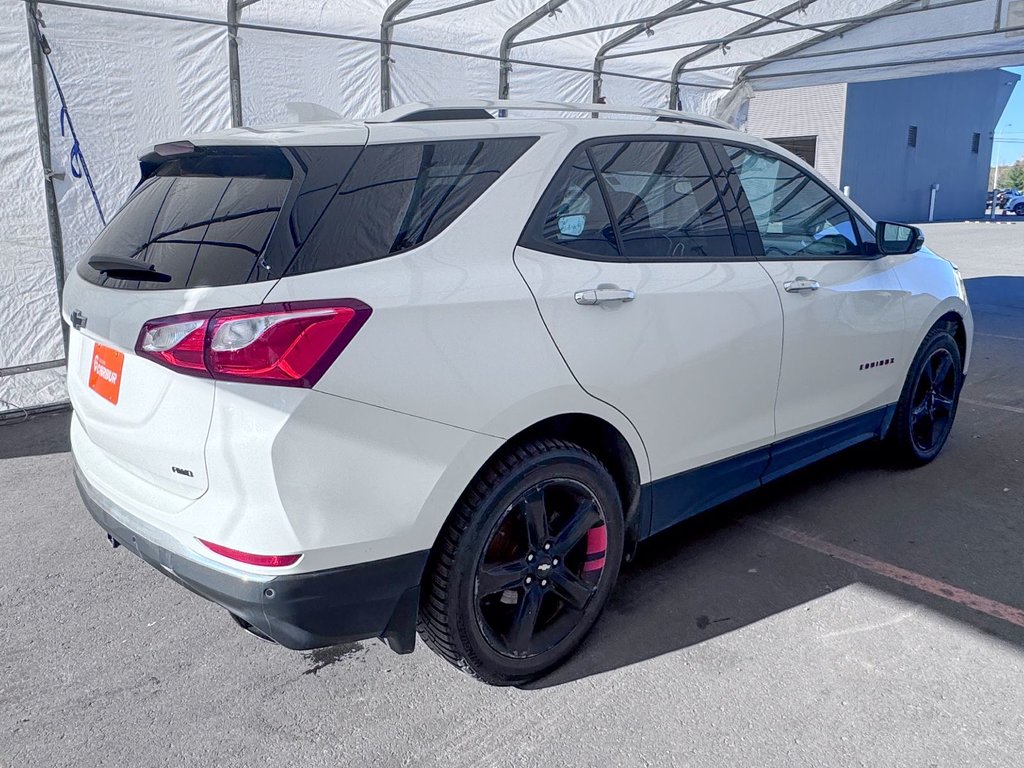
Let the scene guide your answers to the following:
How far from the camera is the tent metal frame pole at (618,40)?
8055 millimetres

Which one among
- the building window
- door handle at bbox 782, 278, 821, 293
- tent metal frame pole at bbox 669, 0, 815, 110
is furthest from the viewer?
the building window

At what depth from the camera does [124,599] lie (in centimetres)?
327

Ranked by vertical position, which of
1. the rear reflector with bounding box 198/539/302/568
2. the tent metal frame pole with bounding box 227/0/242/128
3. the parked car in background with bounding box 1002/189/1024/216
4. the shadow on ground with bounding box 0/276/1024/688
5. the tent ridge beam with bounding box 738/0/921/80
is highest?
the tent ridge beam with bounding box 738/0/921/80

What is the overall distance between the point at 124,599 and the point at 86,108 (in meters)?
3.79

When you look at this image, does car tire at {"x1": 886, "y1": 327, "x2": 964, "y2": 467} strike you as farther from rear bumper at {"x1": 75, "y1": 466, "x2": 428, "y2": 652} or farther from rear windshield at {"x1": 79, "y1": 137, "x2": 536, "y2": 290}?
rear bumper at {"x1": 75, "y1": 466, "x2": 428, "y2": 652}

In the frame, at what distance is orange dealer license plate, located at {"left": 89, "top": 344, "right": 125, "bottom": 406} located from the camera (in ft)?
7.66

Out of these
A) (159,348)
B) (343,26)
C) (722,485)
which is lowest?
(722,485)

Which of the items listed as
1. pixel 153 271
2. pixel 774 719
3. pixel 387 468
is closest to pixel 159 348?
pixel 153 271

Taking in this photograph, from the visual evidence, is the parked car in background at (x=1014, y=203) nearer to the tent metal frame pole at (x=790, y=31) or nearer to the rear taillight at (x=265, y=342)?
the tent metal frame pole at (x=790, y=31)

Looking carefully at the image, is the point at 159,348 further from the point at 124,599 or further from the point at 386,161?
the point at 124,599

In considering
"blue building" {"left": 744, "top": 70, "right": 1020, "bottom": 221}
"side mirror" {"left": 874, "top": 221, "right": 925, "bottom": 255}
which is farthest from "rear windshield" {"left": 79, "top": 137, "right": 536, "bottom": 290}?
"blue building" {"left": 744, "top": 70, "right": 1020, "bottom": 221}

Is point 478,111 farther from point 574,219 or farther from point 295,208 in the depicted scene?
point 295,208

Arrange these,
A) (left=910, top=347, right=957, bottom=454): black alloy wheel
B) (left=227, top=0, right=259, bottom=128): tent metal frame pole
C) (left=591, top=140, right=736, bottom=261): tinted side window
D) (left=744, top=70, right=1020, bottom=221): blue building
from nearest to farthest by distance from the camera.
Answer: (left=591, top=140, right=736, bottom=261): tinted side window → (left=910, top=347, right=957, bottom=454): black alloy wheel → (left=227, top=0, right=259, bottom=128): tent metal frame pole → (left=744, top=70, right=1020, bottom=221): blue building

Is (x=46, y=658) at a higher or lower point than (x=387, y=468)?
lower
